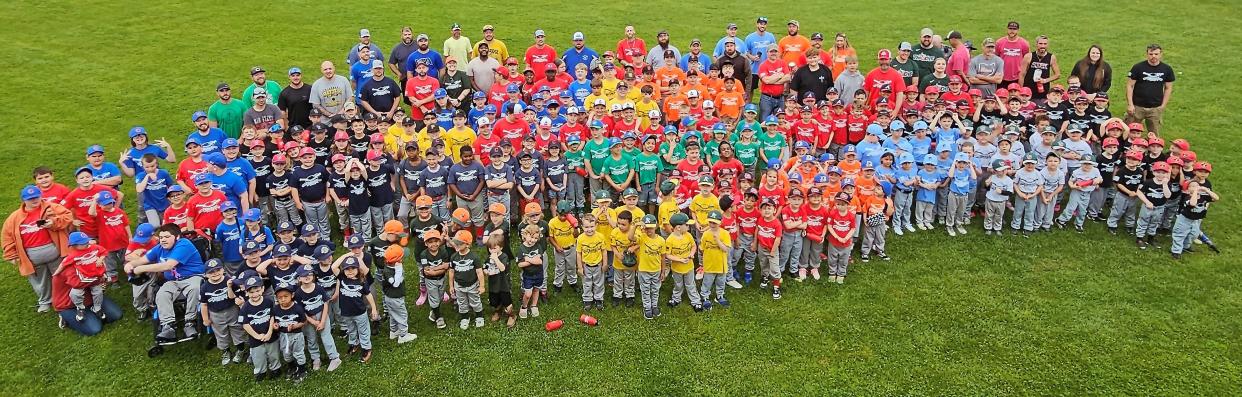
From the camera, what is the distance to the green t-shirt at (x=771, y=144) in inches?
486

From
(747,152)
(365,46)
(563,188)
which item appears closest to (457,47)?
(365,46)

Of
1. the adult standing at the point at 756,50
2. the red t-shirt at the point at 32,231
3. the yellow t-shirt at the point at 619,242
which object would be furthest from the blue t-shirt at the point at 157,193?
the adult standing at the point at 756,50

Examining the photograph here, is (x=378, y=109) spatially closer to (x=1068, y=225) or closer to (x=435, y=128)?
(x=435, y=128)

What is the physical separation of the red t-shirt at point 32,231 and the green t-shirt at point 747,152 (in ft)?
31.8

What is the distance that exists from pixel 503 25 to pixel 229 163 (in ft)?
47.5

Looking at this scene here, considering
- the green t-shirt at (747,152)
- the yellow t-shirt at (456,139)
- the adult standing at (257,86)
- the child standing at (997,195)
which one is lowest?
the child standing at (997,195)

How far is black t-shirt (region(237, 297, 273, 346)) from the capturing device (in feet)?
26.4

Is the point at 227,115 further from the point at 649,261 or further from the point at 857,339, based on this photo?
the point at 857,339

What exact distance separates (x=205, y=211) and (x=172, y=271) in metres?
1.05

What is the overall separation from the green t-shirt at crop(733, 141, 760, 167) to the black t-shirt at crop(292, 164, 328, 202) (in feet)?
21.0

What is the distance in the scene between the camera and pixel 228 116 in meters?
12.9

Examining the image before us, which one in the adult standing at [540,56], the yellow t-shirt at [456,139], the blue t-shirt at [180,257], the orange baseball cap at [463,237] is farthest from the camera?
the adult standing at [540,56]

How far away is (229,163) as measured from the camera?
10695mm

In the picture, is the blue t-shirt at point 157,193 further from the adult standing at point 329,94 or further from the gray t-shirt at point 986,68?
the gray t-shirt at point 986,68
